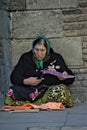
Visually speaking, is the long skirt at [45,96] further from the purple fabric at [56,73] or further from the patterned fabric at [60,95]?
the purple fabric at [56,73]

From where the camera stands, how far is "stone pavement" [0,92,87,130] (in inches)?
203

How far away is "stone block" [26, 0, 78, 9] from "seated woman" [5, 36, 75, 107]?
1.73ft

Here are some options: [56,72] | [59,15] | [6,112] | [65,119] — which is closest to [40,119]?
[65,119]

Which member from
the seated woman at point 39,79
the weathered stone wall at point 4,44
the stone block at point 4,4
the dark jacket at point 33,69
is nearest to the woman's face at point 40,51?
the seated woman at point 39,79

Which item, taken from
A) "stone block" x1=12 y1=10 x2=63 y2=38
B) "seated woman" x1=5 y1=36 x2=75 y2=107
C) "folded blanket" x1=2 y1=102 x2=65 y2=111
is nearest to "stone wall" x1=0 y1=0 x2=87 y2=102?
"stone block" x1=12 y1=10 x2=63 y2=38

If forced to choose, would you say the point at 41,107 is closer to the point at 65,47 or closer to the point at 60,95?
the point at 60,95

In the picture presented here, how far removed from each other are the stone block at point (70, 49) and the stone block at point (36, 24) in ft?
0.39

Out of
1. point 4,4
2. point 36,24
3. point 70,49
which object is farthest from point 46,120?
point 4,4

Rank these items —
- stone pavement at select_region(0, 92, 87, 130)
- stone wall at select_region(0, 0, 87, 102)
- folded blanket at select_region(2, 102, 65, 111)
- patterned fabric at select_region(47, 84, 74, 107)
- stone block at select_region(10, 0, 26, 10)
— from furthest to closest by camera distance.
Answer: stone block at select_region(10, 0, 26, 10)
stone wall at select_region(0, 0, 87, 102)
patterned fabric at select_region(47, 84, 74, 107)
folded blanket at select_region(2, 102, 65, 111)
stone pavement at select_region(0, 92, 87, 130)

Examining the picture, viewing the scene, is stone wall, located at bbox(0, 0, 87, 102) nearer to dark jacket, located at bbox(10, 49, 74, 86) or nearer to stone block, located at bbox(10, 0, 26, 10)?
stone block, located at bbox(10, 0, 26, 10)

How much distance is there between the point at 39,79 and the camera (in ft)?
23.2

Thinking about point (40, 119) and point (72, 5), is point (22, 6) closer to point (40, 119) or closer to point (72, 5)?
point (72, 5)

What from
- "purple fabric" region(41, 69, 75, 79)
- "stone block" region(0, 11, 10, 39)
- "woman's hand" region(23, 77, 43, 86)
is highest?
"stone block" region(0, 11, 10, 39)

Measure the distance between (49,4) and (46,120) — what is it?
236 centimetres
